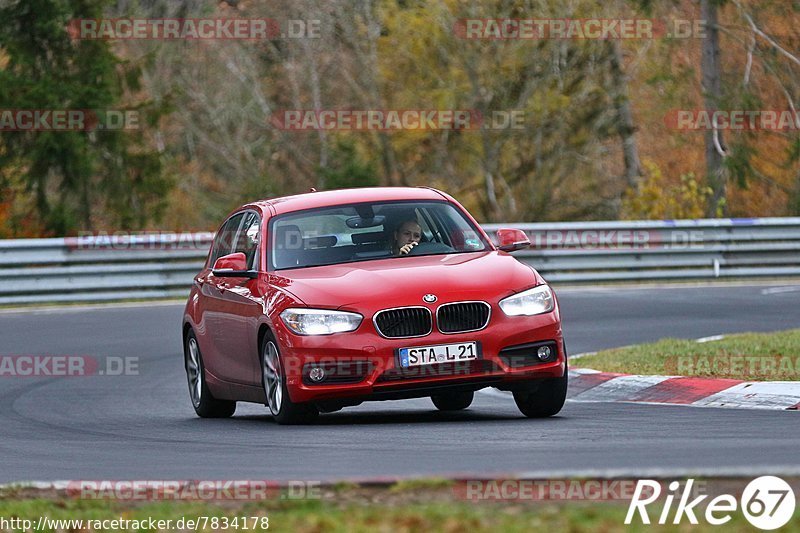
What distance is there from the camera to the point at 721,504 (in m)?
6.23

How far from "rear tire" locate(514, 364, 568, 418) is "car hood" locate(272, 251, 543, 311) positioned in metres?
0.68

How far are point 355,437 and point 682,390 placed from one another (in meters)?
3.49

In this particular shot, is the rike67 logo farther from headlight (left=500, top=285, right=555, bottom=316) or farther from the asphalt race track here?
headlight (left=500, top=285, right=555, bottom=316)

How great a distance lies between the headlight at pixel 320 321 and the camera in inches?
409

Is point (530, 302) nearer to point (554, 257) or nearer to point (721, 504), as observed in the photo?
point (721, 504)

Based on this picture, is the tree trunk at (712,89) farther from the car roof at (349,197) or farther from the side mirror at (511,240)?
the side mirror at (511,240)

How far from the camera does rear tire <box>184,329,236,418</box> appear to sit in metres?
12.8

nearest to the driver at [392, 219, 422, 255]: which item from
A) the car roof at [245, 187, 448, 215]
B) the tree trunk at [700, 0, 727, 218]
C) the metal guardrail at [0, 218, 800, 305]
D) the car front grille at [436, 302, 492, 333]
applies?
the car roof at [245, 187, 448, 215]

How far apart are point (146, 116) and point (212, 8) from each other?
17813 millimetres

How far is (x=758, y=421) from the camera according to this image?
985 cm

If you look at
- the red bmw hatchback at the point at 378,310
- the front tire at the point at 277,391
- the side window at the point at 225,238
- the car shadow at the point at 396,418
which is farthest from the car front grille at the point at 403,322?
the side window at the point at 225,238

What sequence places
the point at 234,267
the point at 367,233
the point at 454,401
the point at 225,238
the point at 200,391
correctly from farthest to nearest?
the point at 225,238 → the point at 200,391 → the point at 454,401 → the point at 234,267 → the point at 367,233

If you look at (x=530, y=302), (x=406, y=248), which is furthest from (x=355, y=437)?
(x=406, y=248)

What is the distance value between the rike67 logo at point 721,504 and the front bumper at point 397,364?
146 inches
